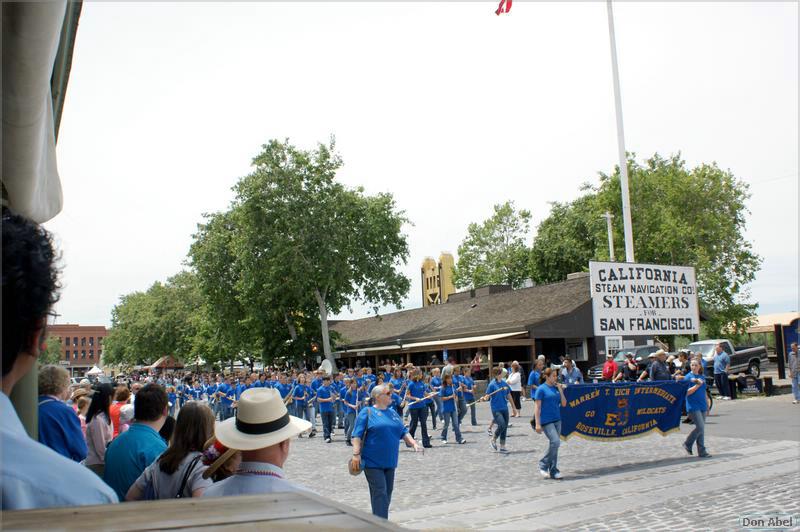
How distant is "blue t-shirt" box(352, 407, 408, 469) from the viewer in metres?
8.23

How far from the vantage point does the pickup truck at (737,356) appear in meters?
30.6

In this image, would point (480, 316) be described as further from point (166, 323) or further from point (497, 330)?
point (166, 323)

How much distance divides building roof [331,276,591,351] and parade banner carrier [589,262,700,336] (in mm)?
18905

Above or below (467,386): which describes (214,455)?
above

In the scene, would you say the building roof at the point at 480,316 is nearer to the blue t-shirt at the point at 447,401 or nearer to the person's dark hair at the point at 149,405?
the blue t-shirt at the point at 447,401

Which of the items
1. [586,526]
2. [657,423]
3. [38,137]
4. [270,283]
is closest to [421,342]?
[270,283]

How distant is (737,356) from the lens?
3162cm

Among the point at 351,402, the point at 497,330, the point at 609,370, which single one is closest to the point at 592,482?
the point at 351,402

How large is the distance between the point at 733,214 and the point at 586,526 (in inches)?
1986

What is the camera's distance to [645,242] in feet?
161

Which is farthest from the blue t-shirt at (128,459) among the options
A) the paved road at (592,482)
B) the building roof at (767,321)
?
the building roof at (767,321)

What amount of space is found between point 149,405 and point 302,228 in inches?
1684

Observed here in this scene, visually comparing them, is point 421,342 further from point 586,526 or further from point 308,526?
point 308,526

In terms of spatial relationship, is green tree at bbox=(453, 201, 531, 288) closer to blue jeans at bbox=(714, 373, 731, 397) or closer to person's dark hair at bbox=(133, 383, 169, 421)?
blue jeans at bbox=(714, 373, 731, 397)
